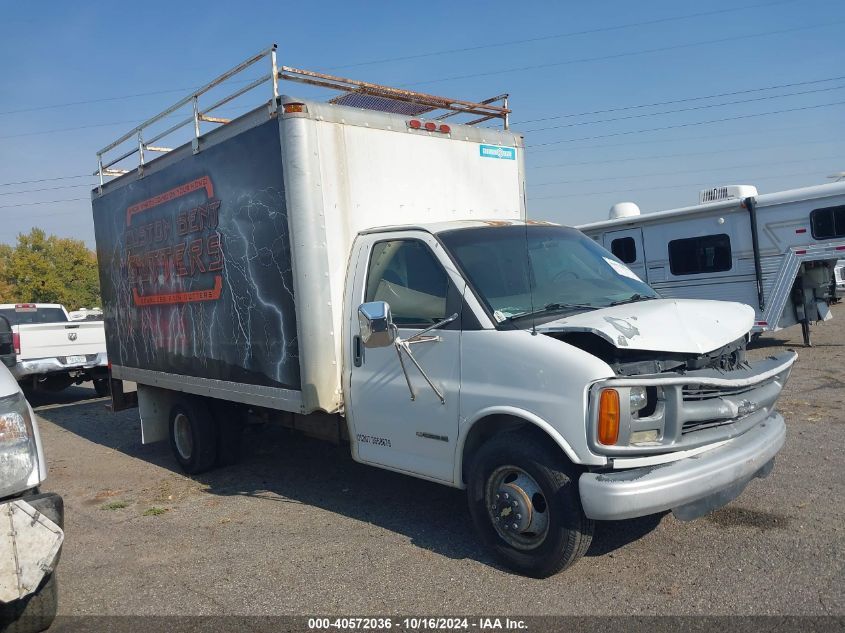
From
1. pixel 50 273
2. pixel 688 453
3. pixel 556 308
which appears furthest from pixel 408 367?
pixel 50 273

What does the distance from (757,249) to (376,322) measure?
34.7 ft

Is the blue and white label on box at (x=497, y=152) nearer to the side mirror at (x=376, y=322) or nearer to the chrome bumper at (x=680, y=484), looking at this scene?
the side mirror at (x=376, y=322)

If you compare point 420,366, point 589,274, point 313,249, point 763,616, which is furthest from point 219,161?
point 763,616

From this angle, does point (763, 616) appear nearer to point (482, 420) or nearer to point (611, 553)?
point (611, 553)

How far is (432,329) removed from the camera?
15.4 ft

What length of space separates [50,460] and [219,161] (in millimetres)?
4599

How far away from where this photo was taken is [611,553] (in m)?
4.50

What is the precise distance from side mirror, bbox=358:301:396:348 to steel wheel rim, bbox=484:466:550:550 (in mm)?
1056

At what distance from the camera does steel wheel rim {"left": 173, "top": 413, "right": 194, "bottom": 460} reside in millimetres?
7387

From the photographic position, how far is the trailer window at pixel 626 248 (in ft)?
49.5

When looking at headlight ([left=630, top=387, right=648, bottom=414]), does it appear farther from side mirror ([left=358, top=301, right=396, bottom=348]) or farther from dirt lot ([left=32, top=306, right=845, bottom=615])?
side mirror ([left=358, top=301, right=396, bottom=348])

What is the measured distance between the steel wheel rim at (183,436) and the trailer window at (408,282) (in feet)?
10.6

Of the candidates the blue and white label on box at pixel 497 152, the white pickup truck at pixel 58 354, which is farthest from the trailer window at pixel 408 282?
the white pickup truck at pixel 58 354

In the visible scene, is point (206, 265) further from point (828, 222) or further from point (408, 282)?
point (828, 222)
